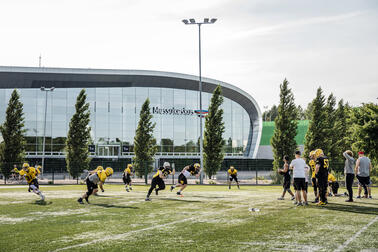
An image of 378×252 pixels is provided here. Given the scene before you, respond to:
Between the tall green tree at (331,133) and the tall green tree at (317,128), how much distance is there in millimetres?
413

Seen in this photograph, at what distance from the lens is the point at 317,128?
36.6 metres

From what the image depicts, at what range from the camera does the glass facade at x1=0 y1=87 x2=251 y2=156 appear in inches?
1879

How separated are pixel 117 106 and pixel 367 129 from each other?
32689mm

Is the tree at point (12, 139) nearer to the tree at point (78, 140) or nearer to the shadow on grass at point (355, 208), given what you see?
the tree at point (78, 140)

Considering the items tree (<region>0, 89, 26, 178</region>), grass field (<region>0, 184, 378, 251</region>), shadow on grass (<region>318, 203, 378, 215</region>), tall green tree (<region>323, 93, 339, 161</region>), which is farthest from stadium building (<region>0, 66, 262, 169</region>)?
shadow on grass (<region>318, 203, 378, 215</region>)

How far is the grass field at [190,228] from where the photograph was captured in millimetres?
6461

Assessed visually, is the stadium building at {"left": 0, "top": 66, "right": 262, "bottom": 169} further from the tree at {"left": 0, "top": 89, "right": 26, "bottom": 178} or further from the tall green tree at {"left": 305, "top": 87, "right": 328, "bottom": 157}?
the tall green tree at {"left": 305, "top": 87, "right": 328, "bottom": 157}

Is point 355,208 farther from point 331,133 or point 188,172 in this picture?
point 331,133

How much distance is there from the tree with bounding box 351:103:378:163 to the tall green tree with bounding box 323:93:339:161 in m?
9.75

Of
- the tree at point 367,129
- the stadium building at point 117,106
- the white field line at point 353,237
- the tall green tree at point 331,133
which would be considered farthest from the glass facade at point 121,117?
the white field line at point 353,237

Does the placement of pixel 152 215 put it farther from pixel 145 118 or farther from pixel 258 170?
pixel 145 118

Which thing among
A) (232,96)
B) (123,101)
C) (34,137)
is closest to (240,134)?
(232,96)

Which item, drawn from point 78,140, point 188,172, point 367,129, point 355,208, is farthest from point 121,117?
point 355,208

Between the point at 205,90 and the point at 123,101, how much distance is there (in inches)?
471
